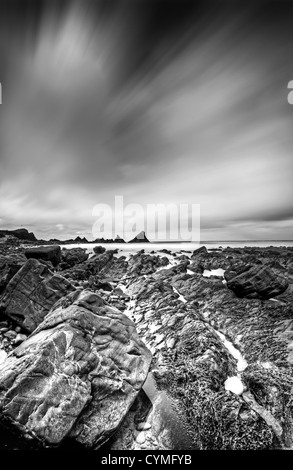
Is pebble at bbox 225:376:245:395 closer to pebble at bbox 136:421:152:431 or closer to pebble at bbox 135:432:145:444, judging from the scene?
pebble at bbox 136:421:152:431

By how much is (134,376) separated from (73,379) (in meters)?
1.91

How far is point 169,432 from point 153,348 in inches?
150

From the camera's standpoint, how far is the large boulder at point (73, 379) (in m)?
5.09

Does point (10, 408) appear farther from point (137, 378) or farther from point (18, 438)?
point (137, 378)

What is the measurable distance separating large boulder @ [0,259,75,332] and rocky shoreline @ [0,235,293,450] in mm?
53

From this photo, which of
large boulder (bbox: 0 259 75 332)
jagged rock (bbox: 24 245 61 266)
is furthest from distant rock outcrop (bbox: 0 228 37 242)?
large boulder (bbox: 0 259 75 332)

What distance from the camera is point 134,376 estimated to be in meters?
6.65

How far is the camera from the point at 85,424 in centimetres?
540

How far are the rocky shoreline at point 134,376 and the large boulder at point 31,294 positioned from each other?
53 mm

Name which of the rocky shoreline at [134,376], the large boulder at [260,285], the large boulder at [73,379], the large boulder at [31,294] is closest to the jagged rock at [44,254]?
the large boulder at [31,294]

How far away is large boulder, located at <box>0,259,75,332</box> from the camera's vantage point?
10742mm

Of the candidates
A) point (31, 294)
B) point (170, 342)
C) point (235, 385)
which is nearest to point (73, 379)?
point (170, 342)

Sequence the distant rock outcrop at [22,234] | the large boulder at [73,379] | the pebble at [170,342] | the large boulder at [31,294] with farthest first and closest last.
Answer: the distant rock outcrop at [22,234]
the large boulder at [31,294]
the pebble at [170,342]
the large boulder at [73,379]

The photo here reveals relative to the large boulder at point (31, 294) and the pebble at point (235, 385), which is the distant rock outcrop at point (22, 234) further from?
the pebble at point (235, 385)
